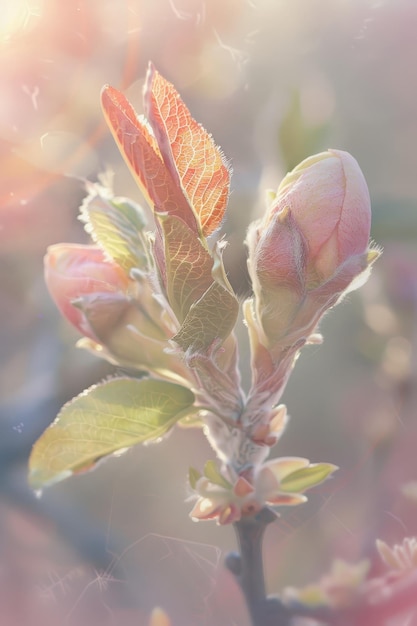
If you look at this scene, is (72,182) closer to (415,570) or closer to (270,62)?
(270,62)

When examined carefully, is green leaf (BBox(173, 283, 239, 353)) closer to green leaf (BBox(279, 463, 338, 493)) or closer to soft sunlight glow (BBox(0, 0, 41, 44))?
green leaf (BBox(279, 463, 338, 493))

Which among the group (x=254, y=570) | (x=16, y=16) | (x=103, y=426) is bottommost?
(x=254, y=570)

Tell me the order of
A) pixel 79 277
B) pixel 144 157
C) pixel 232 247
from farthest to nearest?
1. pixel 232 247
2. pixel 79 277
3. pixel 144 157

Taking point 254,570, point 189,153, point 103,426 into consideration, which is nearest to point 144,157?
point 189,153

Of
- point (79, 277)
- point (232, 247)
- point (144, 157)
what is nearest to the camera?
point (144, 157)

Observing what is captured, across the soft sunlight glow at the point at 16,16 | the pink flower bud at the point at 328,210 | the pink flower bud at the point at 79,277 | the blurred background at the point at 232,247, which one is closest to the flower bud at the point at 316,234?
the pink flower bud at the point at 328,210

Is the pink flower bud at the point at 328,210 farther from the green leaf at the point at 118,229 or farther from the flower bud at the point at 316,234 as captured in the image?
the green leaf at the point at 118,229

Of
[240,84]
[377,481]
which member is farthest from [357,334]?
[240,84]

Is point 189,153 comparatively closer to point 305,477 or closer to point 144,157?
point 144,157
